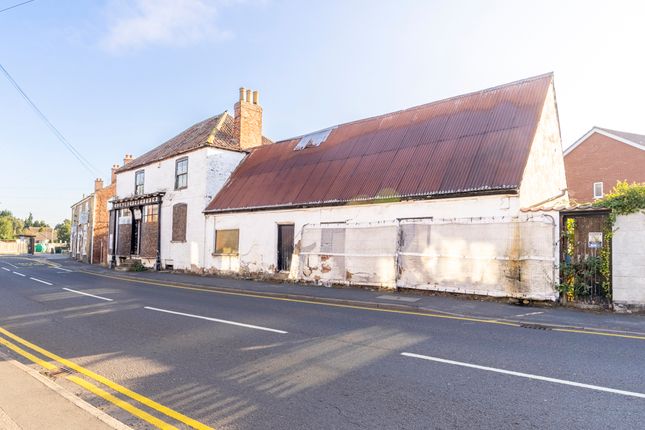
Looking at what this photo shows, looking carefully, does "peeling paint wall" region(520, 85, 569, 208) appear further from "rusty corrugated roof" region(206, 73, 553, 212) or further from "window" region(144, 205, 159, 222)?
"window" region(144, 205, 159, 222)

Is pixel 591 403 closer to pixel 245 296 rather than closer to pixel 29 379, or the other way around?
pixel 29 379

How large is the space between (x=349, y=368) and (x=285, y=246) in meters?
13.2

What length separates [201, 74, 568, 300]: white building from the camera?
12.5 m

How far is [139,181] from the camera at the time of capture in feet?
95.5

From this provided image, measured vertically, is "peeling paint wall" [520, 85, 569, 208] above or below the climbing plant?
above

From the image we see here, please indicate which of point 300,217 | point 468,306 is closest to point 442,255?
point 468,306

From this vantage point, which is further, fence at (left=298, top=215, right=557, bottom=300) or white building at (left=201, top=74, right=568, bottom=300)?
white building at (left=201, top=74, right=568, bottom=300)

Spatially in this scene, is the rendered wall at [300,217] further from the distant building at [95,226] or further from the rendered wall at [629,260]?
the distant building at [95,226]

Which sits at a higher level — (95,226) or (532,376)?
(95,226)

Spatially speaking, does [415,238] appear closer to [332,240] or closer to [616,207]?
[332,240]

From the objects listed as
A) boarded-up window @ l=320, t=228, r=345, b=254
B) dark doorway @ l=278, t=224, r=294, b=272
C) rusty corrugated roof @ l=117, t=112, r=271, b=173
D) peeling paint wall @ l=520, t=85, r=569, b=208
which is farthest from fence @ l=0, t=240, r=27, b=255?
peeling paint wall @ l=520, t=85, r=569, b=208

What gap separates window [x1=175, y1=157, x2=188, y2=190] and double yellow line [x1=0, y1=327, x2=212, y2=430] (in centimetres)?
1834

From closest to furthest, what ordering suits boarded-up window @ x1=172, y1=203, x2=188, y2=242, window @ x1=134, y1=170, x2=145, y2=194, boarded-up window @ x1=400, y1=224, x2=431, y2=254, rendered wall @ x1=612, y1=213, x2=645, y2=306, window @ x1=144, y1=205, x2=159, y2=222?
rendered wall @ x1=612, y1=213, x2=645, y2=306
boarded-up window @ x1=400, y1=224, x2=431, y2=254
boarded-up window @ x1=172, y1=203, x2=188, y2=242
window @ x1=144, y1=205, x2=159, y2=222
window @ x1=134, y1=170, x2=145, y2=194

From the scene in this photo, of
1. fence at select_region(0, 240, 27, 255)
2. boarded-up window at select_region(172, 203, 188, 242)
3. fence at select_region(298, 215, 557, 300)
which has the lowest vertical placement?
fence at select_region(0, 240, 27, 255)
